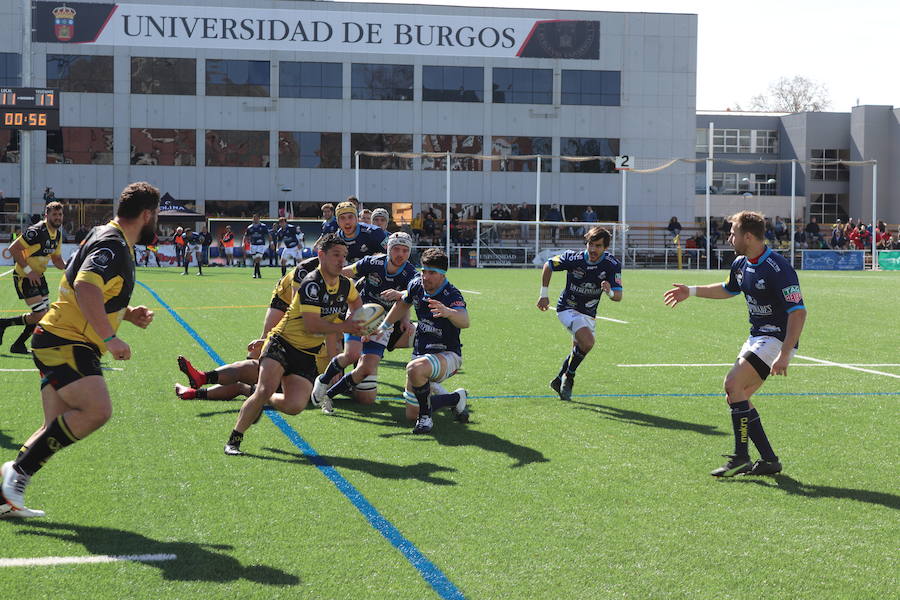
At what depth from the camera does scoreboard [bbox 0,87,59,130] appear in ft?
132

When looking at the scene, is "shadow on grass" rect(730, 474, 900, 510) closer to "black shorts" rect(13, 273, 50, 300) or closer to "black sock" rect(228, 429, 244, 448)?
"black sock" rect(228, 429, 244, 448)

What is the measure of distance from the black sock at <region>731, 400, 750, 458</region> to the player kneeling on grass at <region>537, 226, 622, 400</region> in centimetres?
343

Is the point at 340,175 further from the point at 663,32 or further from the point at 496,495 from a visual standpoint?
the point at 496,495

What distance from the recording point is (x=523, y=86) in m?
57.9

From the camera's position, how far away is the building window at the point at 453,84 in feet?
187

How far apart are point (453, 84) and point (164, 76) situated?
16.2m

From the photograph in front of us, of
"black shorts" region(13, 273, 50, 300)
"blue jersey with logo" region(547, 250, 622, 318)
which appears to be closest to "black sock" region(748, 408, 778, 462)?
"blue jersey with logo" region(547, 250, 622, 318)

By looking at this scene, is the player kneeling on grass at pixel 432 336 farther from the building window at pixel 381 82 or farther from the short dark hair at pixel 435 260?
the building window at pixel 381 82

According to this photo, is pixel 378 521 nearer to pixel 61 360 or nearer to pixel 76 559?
pixel 76 559

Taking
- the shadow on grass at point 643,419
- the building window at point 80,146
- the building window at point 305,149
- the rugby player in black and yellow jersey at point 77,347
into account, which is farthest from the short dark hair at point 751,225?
the building window at point 80,146

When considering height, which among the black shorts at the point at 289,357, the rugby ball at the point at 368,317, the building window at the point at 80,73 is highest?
the building window at the point at 80,73

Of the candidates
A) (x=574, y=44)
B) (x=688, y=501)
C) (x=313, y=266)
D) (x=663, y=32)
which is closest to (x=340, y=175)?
(x=574, y=44)

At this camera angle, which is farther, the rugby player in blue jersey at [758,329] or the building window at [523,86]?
the building window at [523,86]

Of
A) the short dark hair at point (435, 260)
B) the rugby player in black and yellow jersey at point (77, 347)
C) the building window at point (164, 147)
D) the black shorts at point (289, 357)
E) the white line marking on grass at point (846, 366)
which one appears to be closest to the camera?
the rugby player in black and yellow jersey at point (77, 347)
